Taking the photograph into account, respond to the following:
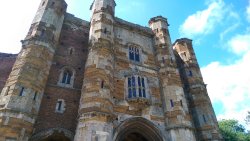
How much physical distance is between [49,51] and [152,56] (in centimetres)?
989

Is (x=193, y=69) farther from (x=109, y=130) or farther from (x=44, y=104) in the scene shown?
(x=44, y=104)

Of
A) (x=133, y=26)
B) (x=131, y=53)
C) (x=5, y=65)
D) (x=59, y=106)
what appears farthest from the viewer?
(x=133, y=26)

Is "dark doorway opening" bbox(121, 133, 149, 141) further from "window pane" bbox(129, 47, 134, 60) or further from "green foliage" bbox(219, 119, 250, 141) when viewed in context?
"green foliage" bbox(219, 119, 250, 141)

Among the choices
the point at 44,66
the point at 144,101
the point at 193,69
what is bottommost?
the point at 144,101

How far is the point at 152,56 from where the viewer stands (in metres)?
21.5

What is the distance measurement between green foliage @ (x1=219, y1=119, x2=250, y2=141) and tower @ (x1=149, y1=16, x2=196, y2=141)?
1564 centimetres

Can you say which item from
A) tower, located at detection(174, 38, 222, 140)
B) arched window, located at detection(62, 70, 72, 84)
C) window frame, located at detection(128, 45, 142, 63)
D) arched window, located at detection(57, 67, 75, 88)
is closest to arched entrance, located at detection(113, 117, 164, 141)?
tower, located at detection(174, 38, 222, 140)

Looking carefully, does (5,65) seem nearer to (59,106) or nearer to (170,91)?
(59,106)

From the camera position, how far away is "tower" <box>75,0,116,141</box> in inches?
515

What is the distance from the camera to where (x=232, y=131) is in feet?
103

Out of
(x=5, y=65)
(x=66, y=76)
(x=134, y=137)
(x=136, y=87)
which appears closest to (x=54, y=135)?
(x=66, y=76)

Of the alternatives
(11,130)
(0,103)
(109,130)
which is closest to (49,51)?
(0,103)

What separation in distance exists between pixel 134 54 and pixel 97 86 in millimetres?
6912

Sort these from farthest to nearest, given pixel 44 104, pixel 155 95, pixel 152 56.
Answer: pixel 152 56 → pixel 155 95 → pixel 44 104
